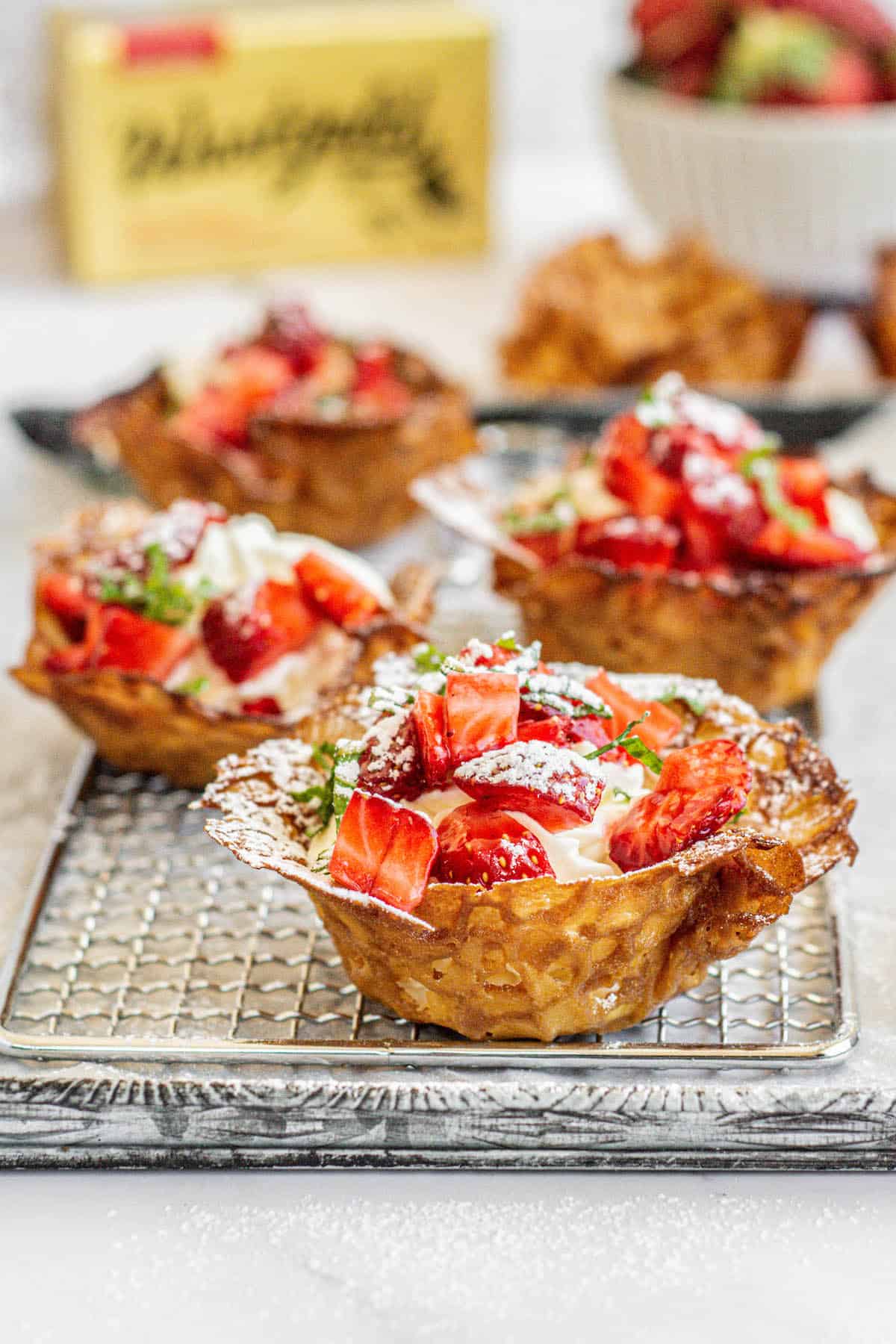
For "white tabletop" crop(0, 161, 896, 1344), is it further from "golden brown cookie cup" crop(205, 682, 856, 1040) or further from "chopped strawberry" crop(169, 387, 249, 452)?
"chopped strawberry" crop(169, 387, 249, 452)

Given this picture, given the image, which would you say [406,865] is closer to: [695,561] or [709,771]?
[709,771]

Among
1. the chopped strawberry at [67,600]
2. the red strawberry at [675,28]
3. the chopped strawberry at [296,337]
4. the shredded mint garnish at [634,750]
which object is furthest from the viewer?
the red strawberry at [675,28]

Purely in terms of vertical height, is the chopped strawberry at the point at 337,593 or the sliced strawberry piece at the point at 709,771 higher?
the sliced strawberry piece at the point at 709,771

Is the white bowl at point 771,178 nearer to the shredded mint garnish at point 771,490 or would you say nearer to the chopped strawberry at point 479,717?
the shredded mint garnish at point 771,490

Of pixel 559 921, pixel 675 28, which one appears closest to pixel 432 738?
pixel 559 921

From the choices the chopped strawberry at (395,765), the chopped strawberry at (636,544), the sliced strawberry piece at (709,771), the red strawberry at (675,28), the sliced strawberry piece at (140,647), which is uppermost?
the red strawberry at (675,28)

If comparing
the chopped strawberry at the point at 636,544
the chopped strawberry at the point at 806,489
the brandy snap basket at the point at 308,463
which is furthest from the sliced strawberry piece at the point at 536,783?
the brandy snap basket at the point at 308,463

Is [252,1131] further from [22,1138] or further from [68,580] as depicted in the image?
[68,580]
